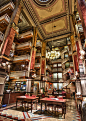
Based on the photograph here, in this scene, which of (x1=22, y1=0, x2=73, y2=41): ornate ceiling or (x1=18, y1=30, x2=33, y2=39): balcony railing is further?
(x1=18, y1=30, x2=33, y2=39): balcony railing

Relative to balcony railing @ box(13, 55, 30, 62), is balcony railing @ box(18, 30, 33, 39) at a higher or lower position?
higher

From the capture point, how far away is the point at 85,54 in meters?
5.04

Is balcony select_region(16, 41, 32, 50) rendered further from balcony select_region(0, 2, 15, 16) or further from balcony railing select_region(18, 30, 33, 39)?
balcony select_region(0, 2, 15, 16)

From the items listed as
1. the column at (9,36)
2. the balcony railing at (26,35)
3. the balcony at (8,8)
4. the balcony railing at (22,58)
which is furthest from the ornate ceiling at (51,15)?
the balcony railing at (22,58)

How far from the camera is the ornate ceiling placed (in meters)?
9.42

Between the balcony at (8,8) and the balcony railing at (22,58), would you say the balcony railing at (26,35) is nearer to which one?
the balcony railing at (22,58)

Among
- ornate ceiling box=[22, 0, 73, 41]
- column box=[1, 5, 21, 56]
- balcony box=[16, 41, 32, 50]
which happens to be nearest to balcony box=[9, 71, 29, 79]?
balcony box=[16, 41, 32, 50]

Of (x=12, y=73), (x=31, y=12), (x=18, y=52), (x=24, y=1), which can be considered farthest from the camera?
(x=18, y=52)

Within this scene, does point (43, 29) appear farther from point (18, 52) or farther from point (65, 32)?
point (18, 52)

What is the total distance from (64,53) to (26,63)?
11.3 meters

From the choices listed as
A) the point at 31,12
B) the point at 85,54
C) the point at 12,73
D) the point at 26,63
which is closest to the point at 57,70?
the point at 26,63

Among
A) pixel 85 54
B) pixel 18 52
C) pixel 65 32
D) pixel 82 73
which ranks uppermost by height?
pixel 65 32

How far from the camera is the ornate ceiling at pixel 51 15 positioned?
30.9 ft

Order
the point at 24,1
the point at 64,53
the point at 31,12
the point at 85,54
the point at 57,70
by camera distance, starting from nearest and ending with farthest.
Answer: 1. the point at 85,54
2. the point at 24,1
3. the point at 31,12
4. the point at 64,53
5. the point at 57,70
